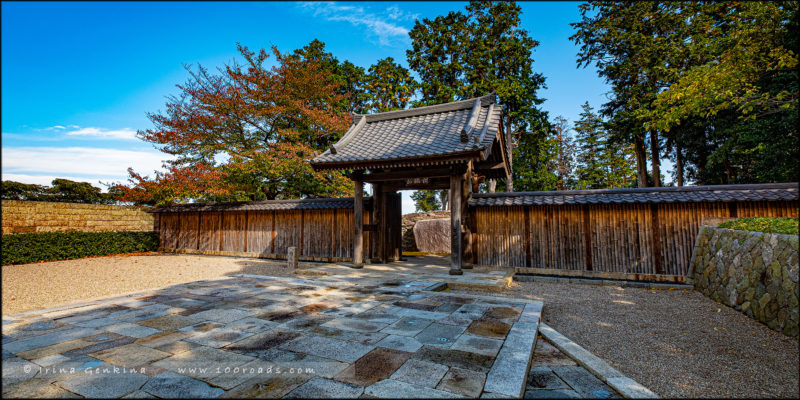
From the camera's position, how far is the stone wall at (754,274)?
419cm

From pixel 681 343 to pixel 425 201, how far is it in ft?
86.4

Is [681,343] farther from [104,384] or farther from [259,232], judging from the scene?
[259,232]

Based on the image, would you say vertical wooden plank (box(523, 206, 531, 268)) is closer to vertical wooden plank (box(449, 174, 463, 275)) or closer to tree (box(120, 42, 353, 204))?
vertical wooden plank (box(449, 174, 463, 275))

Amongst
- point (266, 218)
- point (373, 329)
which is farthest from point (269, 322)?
point (266, 218)

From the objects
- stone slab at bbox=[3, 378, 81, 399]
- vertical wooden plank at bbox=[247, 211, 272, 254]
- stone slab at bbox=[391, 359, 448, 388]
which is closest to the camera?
stone slab at bbox=[3, 378, 81, 399]

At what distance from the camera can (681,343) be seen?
4168 millimetres

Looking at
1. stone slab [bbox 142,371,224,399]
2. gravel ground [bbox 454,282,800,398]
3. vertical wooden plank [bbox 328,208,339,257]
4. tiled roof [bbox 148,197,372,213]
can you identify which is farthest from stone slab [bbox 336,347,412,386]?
vertical wooden plank [bbox 328,208,339,257]

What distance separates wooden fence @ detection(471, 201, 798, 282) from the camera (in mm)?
7641

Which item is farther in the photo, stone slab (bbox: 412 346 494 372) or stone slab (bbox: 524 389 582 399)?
stone slab (bbox: 412 346 494 372)

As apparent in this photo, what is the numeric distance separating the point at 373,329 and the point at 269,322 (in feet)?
4.41

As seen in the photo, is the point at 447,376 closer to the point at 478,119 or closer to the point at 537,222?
the point at 537,222

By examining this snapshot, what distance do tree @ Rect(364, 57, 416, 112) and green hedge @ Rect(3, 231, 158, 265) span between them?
13.3 meters

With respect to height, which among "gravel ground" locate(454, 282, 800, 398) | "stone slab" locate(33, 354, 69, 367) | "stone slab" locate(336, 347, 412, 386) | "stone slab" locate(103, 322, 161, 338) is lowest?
"gravel ground" locate(454, 282, 800, 398)

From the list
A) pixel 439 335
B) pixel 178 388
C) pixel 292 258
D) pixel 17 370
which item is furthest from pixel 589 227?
pixel 17 370
